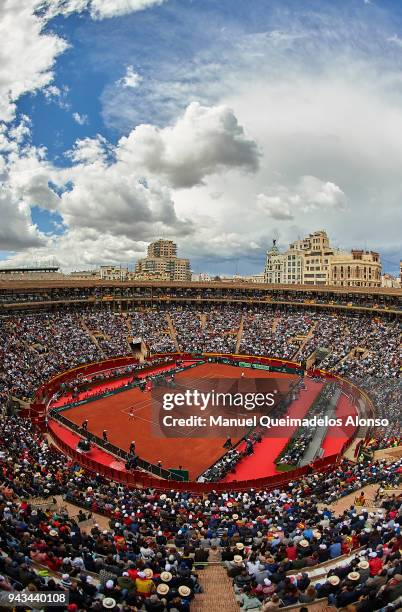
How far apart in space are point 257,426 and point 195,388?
41.0 feet

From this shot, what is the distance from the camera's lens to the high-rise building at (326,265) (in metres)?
119

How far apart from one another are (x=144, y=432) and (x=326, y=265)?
10343 centimetres

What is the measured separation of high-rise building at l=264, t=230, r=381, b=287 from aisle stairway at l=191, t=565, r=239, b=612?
108 m

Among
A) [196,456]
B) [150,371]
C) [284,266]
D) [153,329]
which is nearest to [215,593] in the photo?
[196,456]

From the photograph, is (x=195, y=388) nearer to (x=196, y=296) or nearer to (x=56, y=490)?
(x=56, y=490)

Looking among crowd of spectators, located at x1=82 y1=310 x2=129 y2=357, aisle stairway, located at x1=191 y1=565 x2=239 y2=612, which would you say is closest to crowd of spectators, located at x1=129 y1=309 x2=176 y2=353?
crowd of spectators, located at x1=82 y1=310 x2=129 y2=357

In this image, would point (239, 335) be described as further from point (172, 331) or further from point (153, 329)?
point (153, 329)

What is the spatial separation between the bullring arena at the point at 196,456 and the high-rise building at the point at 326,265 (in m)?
53.0

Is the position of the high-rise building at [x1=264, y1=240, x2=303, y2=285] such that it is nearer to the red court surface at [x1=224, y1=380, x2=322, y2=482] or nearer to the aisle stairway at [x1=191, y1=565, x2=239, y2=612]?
the red court surface at [x1=224, y1=380, x2=322, y2=482]

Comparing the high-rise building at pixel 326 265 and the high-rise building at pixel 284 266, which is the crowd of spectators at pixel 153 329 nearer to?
the high-rise building at pixel 326 265

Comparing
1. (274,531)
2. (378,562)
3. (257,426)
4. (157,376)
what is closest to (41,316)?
(157,376)

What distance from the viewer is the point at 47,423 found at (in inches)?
1399

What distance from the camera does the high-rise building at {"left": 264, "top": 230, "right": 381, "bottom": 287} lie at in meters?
119

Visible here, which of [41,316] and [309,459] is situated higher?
[41,316]
